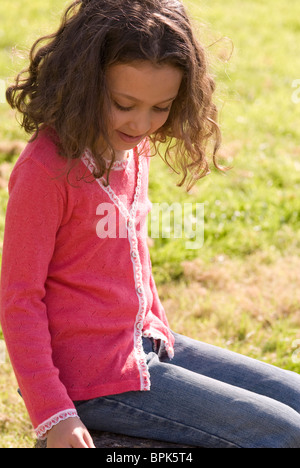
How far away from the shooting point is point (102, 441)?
6.68 ft

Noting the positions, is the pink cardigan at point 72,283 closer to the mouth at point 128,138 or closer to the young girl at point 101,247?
the young girl at point 101,247

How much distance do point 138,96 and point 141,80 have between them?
45mm

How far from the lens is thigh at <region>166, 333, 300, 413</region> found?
7.14ft

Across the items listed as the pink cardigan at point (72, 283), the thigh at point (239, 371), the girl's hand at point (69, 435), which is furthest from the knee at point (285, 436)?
the girl's hand at point (69, 435)

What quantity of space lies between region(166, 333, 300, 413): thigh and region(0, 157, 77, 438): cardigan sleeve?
0.54 meters

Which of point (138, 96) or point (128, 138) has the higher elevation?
point (138, 96)

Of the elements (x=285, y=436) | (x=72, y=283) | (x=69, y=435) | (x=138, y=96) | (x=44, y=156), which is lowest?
(x=285, y=436)

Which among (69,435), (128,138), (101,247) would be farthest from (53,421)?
(128,138)

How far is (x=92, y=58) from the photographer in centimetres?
178

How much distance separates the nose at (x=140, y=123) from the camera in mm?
1883

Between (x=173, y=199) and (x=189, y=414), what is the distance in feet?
8.65

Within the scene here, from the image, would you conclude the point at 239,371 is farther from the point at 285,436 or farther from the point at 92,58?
the point at 92,58

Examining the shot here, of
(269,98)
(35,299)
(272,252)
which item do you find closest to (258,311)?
(272,252)

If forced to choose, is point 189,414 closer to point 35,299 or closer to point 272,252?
point 35,299
